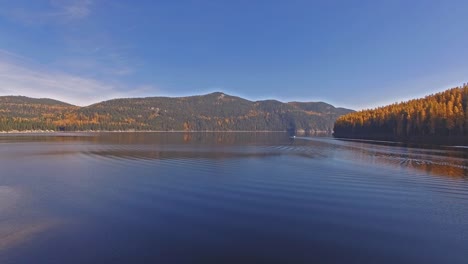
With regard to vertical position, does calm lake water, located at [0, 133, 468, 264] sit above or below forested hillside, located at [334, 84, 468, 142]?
below

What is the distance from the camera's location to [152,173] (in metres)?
29.0

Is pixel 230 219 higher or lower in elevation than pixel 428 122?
lower

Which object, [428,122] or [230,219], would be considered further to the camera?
[428,122]

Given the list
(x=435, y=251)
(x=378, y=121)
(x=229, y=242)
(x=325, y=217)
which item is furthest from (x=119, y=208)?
(x=378, y=121)

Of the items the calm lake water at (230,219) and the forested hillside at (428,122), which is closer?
the calm lake water at (230,219)

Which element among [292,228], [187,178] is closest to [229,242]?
[292,228]

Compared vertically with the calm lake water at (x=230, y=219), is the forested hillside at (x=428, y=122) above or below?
above

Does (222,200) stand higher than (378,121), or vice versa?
(378,121)

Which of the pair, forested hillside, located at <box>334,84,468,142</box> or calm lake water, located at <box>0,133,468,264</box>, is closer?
calm lake water, located at <box>0,133,468,264</box>

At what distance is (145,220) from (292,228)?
6.90m

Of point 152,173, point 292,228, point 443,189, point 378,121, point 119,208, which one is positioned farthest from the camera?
point 378,121

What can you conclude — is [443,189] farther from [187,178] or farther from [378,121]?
[378,121]

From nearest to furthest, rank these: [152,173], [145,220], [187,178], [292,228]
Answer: [292,228]
[145,220]
[187,178]
[152,173]

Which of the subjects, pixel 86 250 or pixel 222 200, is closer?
pixel 86 250
